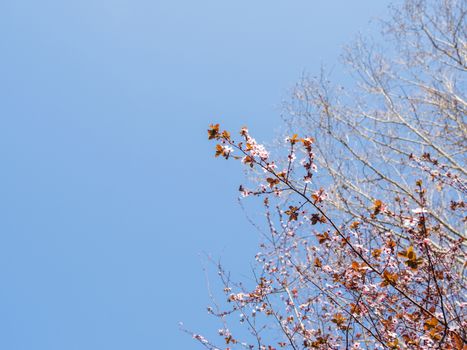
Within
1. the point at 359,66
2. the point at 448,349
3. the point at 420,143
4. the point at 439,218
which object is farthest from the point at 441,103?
the point at 448,349

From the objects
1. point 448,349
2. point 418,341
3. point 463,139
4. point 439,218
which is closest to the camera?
point 448,349

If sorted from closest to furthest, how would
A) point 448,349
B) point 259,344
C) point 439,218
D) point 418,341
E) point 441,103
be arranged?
point 448,349 < point 418,341 < point 259,344 < point 439,218 < point 441,103

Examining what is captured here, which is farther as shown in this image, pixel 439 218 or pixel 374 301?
pixel 439 218

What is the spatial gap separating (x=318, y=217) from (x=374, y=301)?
129cm

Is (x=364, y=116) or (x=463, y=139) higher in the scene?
(x=364, y=116)

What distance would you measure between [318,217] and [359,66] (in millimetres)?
5796

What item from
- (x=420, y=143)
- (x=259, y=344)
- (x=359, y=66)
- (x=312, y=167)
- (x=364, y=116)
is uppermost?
(x=359, y=66)

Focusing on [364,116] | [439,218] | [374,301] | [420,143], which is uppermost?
[364,116]

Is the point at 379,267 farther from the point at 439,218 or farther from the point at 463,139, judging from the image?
the point at 463,139

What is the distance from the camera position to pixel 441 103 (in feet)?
21.0

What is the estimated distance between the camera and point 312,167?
6.72 feet

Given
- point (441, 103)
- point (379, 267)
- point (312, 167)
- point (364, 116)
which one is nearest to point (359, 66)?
point (364, 116)

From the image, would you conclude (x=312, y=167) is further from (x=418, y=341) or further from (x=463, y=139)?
(x=463, y=139)

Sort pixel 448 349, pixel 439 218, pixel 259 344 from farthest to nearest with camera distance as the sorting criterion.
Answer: pixel 439 218, pixel 259 344, pixel 448 349
